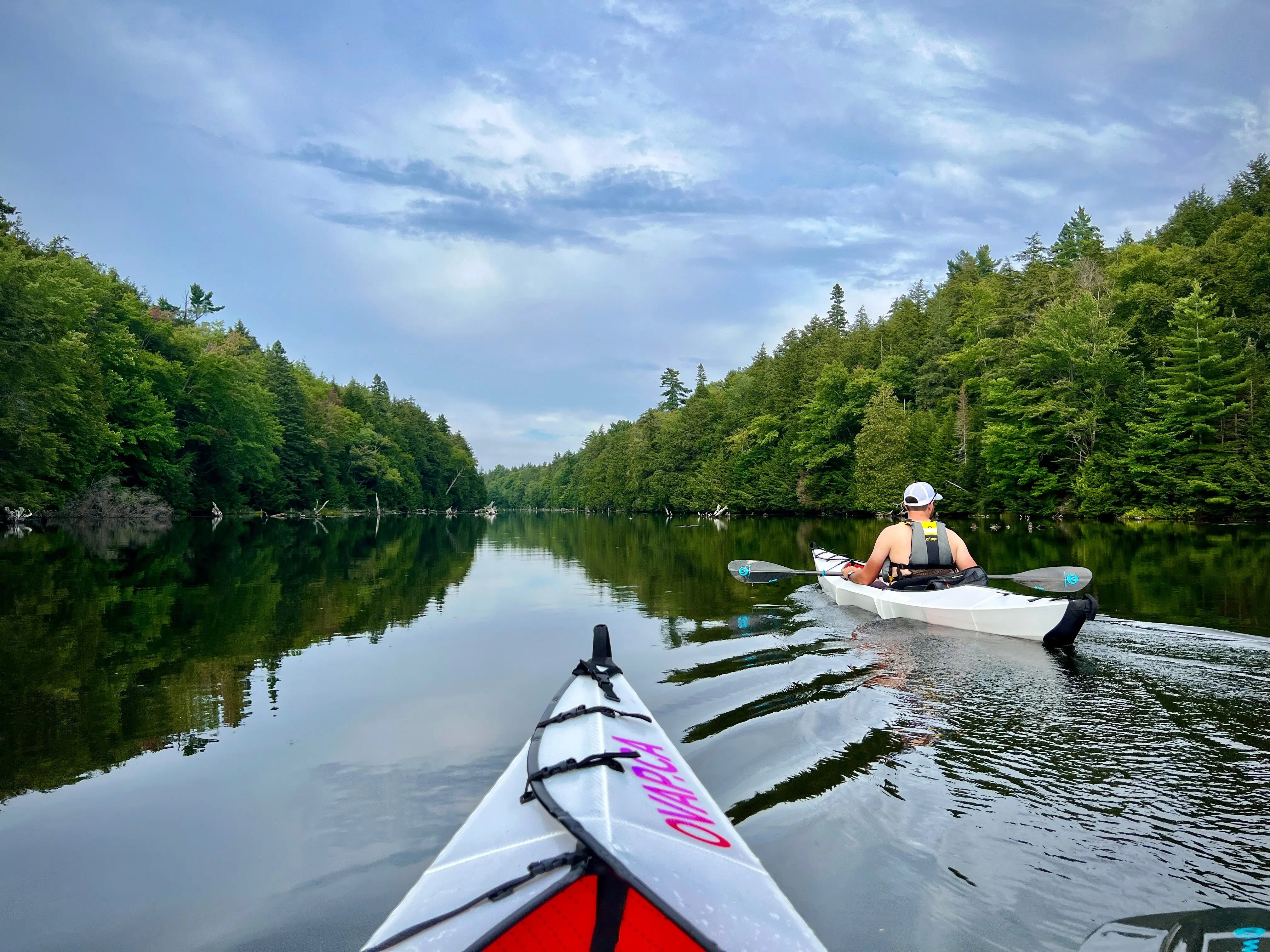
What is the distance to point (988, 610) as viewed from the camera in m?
8.33

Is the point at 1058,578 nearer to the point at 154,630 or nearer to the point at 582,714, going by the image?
the point at 582,714

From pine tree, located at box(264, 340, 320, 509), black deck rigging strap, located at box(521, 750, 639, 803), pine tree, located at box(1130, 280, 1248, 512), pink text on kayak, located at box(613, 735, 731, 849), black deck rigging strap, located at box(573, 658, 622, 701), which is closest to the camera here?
pink text on kayak, located at box(613, 735, 731, 849)

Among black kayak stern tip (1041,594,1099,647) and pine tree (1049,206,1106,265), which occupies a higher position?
pine tree (1049,206,1106,265)

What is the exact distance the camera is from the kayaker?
9211 mm

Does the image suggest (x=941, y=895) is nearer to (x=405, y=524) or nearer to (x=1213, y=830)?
(x=1213, y=830)

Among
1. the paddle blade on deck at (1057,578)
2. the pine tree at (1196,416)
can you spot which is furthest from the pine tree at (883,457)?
the paddle blade on deck at (1057,578)

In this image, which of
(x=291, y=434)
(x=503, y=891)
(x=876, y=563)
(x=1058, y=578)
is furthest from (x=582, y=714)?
(x=291, y=434)

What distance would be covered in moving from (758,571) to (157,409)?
43.4m

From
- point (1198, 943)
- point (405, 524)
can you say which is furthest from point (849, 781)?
point (405, 524)

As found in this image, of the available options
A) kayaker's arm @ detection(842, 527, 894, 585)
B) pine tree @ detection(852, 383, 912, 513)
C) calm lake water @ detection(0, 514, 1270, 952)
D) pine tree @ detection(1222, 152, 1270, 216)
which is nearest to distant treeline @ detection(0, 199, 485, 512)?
calm lake water @ detection(0, 514, 1270, 952)

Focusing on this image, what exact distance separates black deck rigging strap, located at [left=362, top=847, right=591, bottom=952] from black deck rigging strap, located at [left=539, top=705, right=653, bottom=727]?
1.74 metres

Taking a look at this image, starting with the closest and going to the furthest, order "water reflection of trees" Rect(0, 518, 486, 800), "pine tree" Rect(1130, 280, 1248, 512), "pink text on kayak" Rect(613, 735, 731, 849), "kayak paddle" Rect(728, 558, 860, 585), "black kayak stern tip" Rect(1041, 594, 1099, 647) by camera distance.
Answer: "pink text on kayak" Rect(613, 735, 731, 849)
"water reflection of trees" Rect(0, 518, 486, 800)
"black kayak stern tip" Rect(1041, 594, 1099, 647)
"kayak paddle" Rect(728, 558, 860, 585)
"pine tree" Rect(1130, 280, 1248, 512)

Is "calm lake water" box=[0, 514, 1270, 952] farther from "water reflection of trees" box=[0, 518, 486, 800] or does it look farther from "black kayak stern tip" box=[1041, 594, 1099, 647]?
"black kayak stern tip" box=[1041, 594, 1099, 647]

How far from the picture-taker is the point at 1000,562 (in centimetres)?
1667
